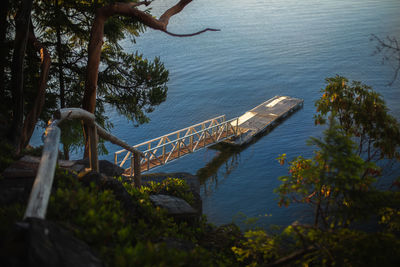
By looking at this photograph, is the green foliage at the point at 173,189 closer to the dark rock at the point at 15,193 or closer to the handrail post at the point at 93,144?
the handrail post at the point at 93,144

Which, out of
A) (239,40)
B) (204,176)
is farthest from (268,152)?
(239,40)

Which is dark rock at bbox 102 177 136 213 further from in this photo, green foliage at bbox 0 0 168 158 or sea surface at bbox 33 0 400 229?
sea surface at bbox 33 0 400 229

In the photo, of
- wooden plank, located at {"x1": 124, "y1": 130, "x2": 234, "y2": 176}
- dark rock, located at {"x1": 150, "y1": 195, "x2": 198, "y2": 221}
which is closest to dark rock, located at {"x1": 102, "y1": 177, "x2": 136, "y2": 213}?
dark rock, located at {"x1": 150, "y1": 195, "x2": 198, "y2": 221}

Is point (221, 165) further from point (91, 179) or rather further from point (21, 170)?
point (21, 170)

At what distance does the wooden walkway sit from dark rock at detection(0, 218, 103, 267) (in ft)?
48.4

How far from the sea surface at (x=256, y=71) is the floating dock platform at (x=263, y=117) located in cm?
78

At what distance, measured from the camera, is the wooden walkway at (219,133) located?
19.8m

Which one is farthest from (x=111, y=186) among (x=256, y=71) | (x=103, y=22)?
(x=256, y=71)

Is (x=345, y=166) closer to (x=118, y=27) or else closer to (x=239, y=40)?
(x=118, y=27)

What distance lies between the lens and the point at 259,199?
19.1 meters

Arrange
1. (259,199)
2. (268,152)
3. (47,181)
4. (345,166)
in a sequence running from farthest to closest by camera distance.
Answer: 1. (268,152)
2. (259,199)
3. (345,166)
4. (47,181)

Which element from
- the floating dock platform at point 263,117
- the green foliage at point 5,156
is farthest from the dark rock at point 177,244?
the floating dock platform at point 263,117

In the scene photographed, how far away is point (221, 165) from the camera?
23484 mm

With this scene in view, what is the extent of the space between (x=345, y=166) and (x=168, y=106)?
28783 mm
